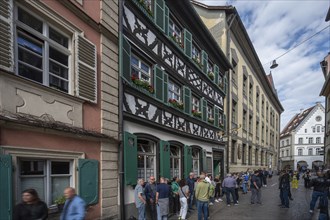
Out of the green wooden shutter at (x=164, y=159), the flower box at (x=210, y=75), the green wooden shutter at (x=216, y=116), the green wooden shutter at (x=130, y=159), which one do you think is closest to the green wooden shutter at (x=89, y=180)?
the green wooden shutter at (x=130, y=159)

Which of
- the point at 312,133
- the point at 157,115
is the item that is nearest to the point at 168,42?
the point at 157,115

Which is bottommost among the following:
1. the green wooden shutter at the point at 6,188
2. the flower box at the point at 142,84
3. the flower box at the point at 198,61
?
the green wooden shutter at the point at 6,188

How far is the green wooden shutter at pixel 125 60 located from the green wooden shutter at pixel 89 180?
2879mm

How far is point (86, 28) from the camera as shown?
23.7ft

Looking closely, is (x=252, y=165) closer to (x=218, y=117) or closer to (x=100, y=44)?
(x=218, y=117)

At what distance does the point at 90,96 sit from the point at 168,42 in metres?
5.98

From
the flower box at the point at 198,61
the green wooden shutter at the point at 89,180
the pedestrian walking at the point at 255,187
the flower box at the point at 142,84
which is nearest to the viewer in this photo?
the green wooden shutter at the point at 89,180

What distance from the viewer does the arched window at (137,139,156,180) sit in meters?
10.1

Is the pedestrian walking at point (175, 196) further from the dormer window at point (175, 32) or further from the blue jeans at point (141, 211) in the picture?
the dormer window at point (175, 32)

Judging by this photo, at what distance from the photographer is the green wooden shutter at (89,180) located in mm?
6608

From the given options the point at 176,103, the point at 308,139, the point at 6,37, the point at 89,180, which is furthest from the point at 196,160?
the point at 308,139

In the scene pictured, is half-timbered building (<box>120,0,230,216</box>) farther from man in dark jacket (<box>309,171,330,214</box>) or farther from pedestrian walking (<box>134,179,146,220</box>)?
man in dark jacket (<box>309,171,330,214</box>)

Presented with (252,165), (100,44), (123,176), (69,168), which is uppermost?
(100,44)

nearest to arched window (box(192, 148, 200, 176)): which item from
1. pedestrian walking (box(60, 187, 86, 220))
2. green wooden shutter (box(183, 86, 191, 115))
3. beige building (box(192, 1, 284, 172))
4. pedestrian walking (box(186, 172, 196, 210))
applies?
green wooden shutter (box(183, 86, 191, 115))
